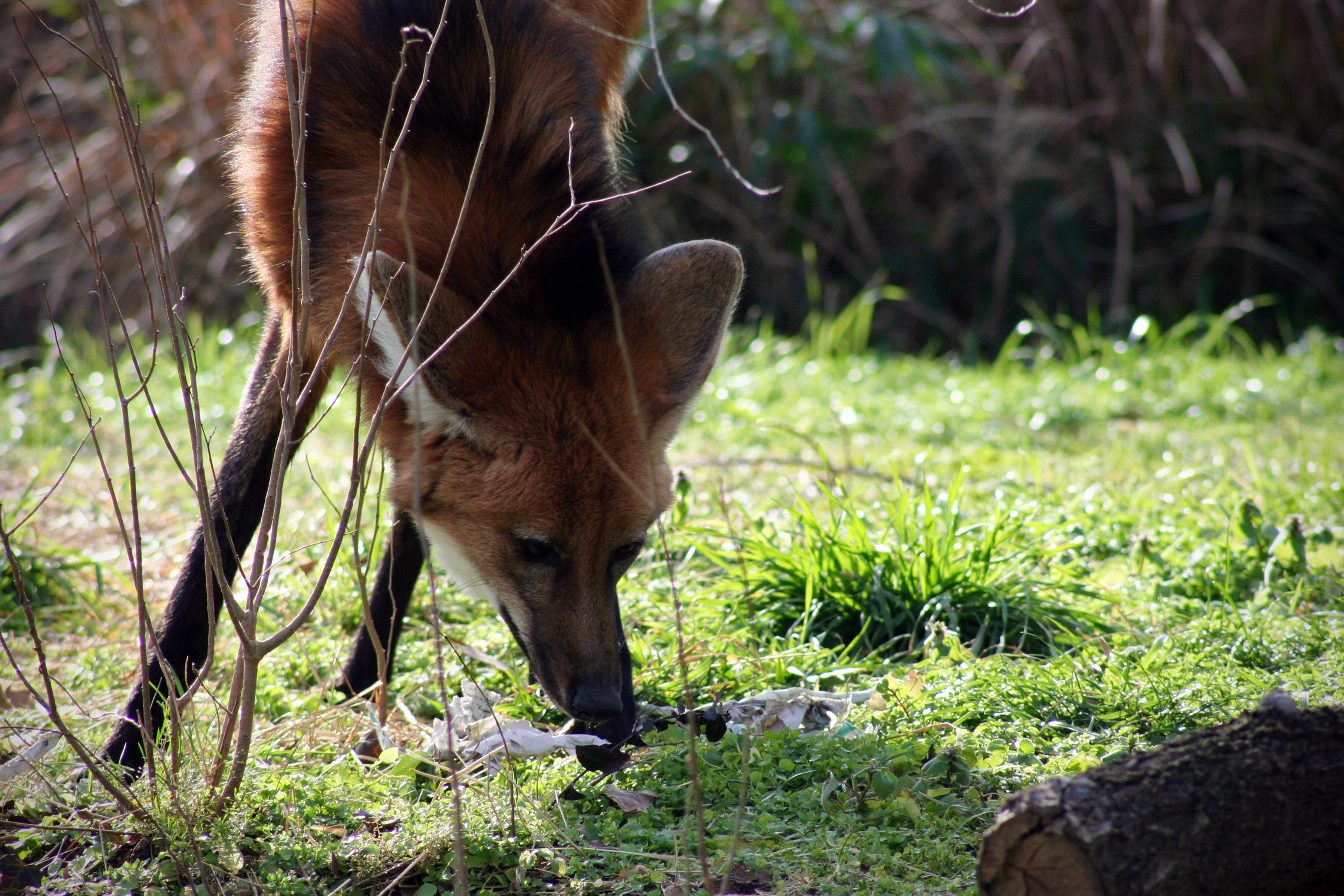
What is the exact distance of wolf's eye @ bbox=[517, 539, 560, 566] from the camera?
2266 millimetres

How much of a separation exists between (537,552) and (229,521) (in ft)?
2.57

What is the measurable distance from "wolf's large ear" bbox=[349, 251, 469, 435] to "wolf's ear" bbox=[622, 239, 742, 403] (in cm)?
49

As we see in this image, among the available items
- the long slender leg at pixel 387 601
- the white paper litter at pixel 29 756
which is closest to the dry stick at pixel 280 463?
the white paper litter at pixel 29 756

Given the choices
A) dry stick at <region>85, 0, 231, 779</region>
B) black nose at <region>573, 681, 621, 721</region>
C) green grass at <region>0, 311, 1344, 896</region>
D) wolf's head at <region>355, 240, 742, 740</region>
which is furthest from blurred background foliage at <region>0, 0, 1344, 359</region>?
dry stick at <region>85, 0, 231, 779</region>

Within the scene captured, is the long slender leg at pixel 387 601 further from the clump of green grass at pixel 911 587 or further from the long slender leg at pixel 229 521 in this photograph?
the clump of green grass at pixel 911 587

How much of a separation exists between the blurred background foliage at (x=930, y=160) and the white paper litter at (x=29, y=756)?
530cm

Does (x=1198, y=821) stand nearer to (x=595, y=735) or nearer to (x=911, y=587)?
(x=595, y=735)

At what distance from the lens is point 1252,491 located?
3707 mm

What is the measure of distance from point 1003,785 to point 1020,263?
6013 millimetres

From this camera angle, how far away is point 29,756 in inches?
87.8

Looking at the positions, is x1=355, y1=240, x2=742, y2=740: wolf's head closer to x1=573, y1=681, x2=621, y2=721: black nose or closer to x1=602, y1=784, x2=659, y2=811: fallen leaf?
x1=573, y1=681, x2=621, y2=721: black nose

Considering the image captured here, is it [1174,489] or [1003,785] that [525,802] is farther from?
[1174,489]

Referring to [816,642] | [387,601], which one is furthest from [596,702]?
[387,601]

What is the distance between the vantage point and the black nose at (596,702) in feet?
7.22
